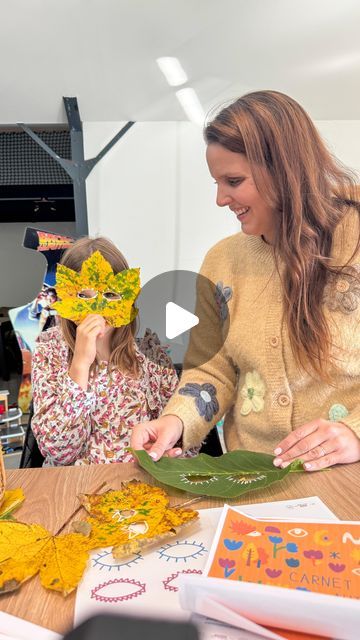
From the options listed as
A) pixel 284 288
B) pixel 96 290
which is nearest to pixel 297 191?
pixel 284 288

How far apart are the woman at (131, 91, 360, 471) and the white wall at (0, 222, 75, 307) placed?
1990mm

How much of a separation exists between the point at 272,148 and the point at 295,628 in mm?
653

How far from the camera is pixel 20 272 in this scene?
3043 mm

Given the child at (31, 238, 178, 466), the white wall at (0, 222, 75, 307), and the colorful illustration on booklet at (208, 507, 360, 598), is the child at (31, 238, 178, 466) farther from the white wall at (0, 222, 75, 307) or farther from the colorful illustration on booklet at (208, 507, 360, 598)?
the white wall at (0, 222, 75, 307)

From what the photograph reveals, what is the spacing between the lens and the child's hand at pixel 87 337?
98 cm

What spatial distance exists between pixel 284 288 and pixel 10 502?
1.63ft

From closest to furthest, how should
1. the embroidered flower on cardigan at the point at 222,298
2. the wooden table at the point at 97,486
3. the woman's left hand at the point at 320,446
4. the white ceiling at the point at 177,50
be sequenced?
the wooden table at the point at 97,486 < the woman's left hand at the point at 320,446 < the embroidered flower on cardigan at the point at 222,298 < the white ceiling at the point at 177,50

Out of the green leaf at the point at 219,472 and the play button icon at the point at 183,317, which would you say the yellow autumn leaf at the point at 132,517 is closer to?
the green leaf at the point at 219,472

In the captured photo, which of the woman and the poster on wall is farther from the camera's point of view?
the poster on wall

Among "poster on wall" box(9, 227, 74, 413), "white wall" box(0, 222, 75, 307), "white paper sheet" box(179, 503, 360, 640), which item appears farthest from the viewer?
"white wall" box(0, 222, 75, 307)

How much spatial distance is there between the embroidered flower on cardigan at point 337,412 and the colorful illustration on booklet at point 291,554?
32cm

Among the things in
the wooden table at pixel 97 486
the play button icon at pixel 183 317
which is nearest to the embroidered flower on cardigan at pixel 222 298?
the play button icon at pixel 183 317

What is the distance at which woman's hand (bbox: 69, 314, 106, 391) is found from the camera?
98cm

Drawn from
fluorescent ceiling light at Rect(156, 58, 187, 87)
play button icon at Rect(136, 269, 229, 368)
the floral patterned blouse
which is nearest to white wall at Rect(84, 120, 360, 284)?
fluorescent ceiling light at Rect(156, 58, 187, 87)
